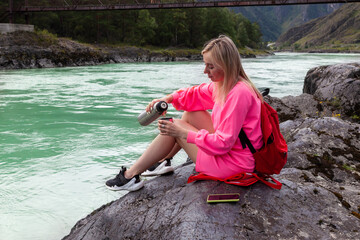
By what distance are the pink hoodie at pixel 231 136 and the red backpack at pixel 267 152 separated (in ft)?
0.12

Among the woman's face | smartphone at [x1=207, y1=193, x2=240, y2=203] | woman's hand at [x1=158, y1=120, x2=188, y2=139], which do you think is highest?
the woman's face

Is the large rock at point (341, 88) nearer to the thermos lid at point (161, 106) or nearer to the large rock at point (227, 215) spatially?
the large rock at point (227, 215)

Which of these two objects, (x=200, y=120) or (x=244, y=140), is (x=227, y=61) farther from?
(x=200, y=120)

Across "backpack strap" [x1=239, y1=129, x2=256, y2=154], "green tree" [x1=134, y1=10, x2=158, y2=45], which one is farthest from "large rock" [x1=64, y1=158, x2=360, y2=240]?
"green tree" [x1=134, y1=10, x2=158, y2=45]

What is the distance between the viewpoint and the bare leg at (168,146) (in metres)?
2.91

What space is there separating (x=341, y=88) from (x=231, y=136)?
5777mm

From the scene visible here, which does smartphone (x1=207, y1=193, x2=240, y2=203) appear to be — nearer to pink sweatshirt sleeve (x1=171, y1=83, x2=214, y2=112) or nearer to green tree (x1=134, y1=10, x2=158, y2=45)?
pink sweatshirt sleeve (x1=171, y1=83, x2=214, y2=112)

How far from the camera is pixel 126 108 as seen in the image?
411 inches

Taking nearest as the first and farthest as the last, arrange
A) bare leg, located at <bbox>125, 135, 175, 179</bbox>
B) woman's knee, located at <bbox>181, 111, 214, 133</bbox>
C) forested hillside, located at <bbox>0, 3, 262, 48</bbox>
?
1. bare leg, located at <bbox>125, 135, 175, 179</bbox>
2. woman's knee, located at <bbox>181, 111, 214, 133</bbox>
3. forested hillside, located at <bbox>0, 3, 262, 48</bbox>

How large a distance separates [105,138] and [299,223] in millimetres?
Result: 5277

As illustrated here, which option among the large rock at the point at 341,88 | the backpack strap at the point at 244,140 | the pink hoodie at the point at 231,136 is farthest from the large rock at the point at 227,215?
the large rock at the point at 341,88

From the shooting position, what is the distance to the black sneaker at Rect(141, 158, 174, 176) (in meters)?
3.18

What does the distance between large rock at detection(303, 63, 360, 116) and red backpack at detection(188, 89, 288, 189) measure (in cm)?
488

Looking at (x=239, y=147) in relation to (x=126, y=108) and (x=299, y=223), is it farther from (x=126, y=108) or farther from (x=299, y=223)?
(x=126, y=108)
